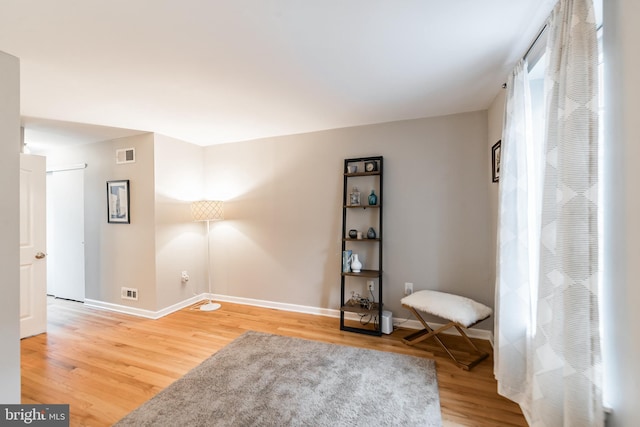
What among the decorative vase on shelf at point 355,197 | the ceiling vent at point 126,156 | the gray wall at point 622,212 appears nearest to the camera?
the gray wall at point 622,212

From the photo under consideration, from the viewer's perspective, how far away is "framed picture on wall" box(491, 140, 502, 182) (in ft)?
7.66

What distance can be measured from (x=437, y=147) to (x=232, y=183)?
2.80m

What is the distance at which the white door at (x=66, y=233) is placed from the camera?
12.9 ft

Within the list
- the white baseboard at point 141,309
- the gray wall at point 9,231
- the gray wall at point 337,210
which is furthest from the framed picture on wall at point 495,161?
the white baseboard at point 141,309

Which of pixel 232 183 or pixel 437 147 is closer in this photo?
pixel 437 147

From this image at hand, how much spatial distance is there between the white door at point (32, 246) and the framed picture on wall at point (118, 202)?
0.65 meters

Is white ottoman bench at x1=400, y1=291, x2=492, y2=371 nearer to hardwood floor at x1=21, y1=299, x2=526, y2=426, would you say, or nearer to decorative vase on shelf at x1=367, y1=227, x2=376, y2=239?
hardwood floor at x1=21, y1=299, x2=526, y2=426

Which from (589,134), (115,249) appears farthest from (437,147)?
(115,249)

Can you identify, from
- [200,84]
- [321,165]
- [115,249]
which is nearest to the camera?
[200,84]

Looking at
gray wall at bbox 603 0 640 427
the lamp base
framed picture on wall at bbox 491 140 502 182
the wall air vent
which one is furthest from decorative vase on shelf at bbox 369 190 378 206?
the wall air vent

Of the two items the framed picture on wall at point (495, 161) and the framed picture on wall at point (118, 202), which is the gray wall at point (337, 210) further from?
the framed picture on wall at point (118, 202)

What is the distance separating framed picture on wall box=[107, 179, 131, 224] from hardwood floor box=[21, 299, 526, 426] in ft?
4.18

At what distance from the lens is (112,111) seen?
2672 millimetres

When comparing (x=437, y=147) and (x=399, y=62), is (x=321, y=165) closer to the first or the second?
(x=437, y=147)
